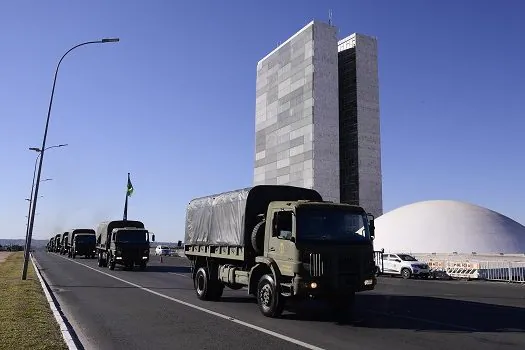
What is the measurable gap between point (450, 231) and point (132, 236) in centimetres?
4568

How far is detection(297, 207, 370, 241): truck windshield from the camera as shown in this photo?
1157 centimetres

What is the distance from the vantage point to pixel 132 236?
110 ft

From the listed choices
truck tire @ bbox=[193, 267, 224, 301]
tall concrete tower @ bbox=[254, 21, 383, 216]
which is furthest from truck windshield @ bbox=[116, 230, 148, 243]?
tall concrete tower @ bbox=[254, 21, 383, 216]

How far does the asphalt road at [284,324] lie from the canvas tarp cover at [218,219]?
200cm

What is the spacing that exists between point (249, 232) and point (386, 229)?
62456 mm

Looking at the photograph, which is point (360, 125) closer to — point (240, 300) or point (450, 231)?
point (450, 231)

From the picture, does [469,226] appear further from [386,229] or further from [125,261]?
[125,261]

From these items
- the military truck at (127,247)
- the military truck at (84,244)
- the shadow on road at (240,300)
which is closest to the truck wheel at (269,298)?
the shadow on road at (240,300)

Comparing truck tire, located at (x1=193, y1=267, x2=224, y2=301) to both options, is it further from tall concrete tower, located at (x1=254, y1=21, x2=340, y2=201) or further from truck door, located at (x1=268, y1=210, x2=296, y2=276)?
tall concrete tower, located at (x1=254, y1=21, x2=340, y2=201)

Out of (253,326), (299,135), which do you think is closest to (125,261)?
(253,326)

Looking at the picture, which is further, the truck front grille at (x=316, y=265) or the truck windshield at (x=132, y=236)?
the truck windshield at (x=132, y=236)

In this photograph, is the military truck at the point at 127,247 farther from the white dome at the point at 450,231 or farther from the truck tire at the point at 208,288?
the white dome at the point at 450,231

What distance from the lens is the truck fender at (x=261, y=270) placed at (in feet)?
38.9

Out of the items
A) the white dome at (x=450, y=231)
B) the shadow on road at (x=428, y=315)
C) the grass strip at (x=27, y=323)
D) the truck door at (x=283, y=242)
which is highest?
the white dome at (x=450, y=231)
